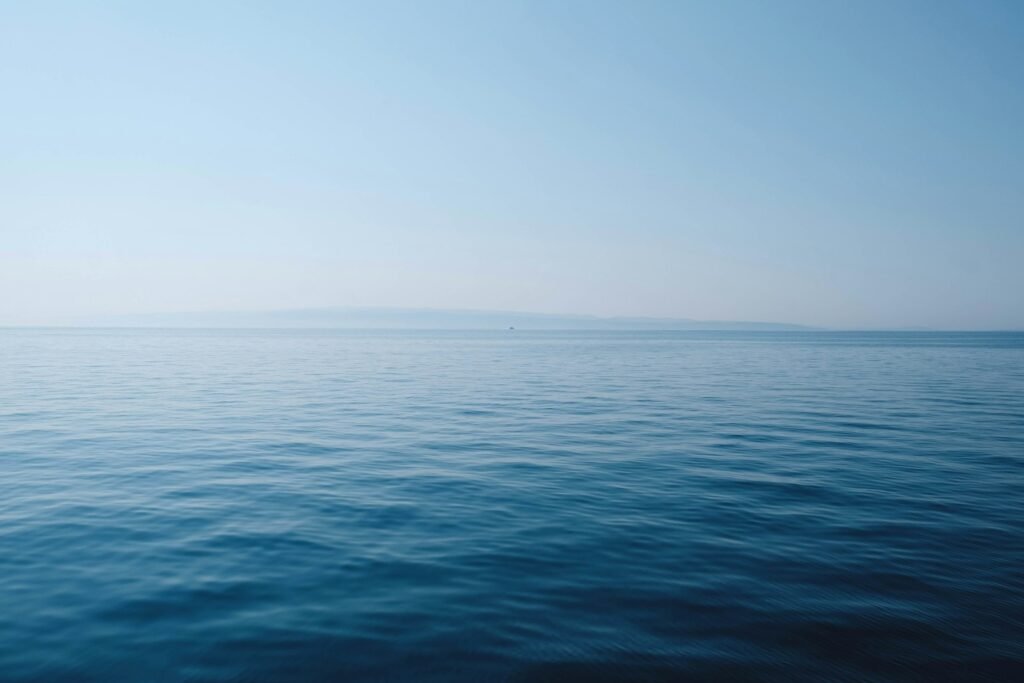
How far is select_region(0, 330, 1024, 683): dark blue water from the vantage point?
268 inches

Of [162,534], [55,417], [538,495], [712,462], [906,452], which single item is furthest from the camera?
[55,417]

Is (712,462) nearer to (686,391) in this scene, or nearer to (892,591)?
(892,591)

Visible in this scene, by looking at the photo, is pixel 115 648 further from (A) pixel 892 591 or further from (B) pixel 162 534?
(A) pixel 892 591

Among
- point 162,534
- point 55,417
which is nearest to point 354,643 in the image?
point 162,534

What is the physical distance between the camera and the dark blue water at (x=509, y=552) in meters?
6.80

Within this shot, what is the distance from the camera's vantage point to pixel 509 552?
9961mm

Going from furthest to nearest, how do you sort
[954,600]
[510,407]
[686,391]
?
1. [686,391]
2. [510,407]
3. [954,600]

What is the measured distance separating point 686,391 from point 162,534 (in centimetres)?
3130

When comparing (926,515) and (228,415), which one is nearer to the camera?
(926,515)

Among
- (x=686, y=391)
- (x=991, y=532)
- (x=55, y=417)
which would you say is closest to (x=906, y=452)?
(x=991, y=532)

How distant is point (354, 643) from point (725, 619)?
4.55m

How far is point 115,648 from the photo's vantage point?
6.89 metres

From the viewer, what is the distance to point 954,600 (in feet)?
26.9

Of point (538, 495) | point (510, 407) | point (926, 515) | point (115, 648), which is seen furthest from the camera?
point (510, 407)
